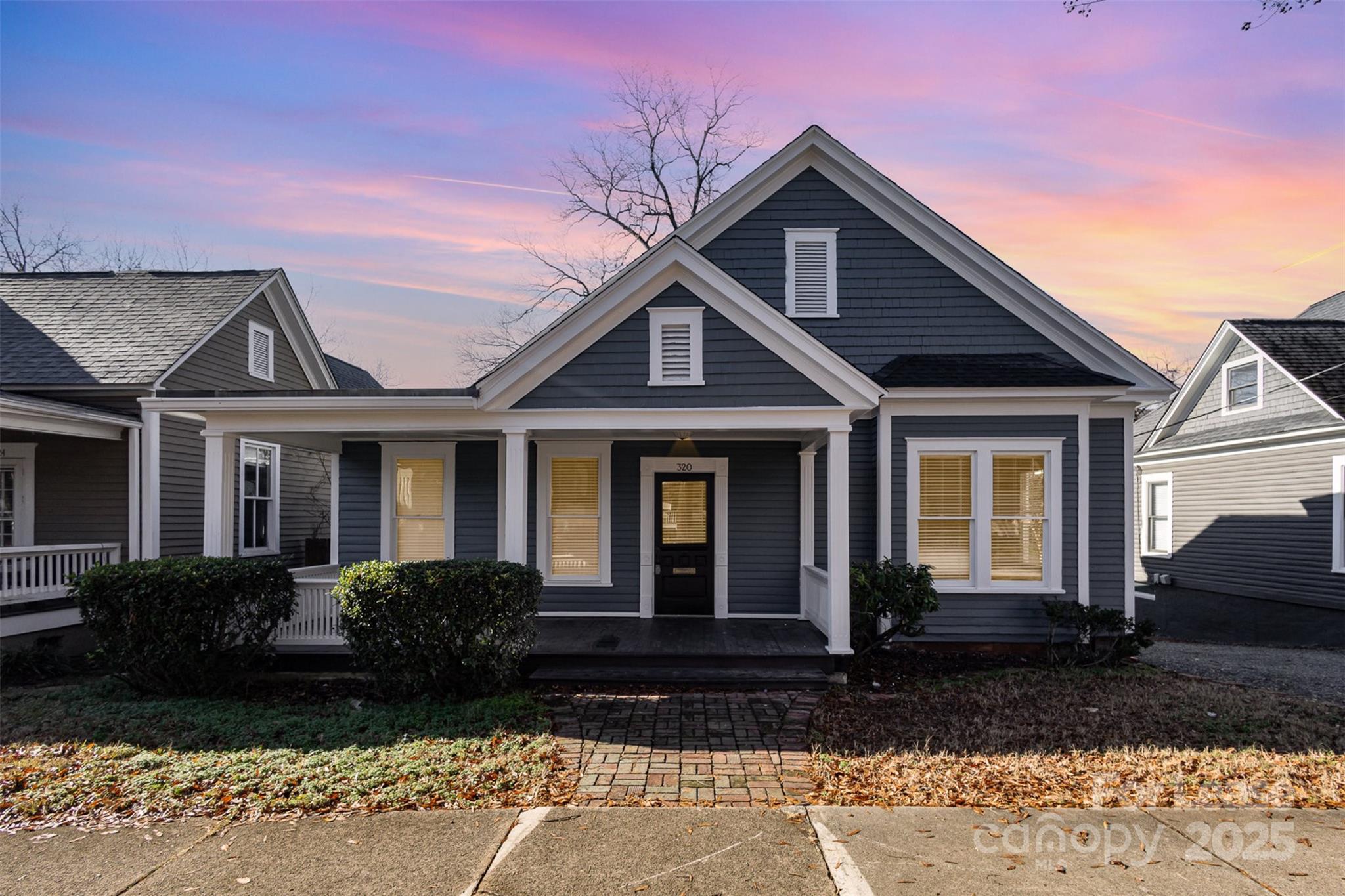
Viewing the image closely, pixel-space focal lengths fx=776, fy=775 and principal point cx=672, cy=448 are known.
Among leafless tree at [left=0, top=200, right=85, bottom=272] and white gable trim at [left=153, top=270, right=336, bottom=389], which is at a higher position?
leafless tree at [left=0, top=200, right=85, bottom=272]

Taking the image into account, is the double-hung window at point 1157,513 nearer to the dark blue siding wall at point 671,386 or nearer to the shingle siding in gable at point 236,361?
the dark blue siding wall at point 671,386

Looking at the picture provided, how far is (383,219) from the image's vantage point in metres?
16.6

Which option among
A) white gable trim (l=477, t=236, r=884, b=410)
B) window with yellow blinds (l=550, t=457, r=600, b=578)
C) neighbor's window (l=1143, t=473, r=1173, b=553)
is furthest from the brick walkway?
neighbor's window (l=1143, t=473, r=1173, b=553)

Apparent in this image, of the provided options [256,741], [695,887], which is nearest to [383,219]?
[256,741]

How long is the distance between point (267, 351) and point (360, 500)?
228 inches

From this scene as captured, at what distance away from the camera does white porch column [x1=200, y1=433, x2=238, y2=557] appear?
8.83 meters

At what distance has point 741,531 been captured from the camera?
10.6 metres

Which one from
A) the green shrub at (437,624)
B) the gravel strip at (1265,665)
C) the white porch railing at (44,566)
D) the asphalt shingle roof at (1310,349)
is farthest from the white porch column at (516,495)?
the asphalt shingle roof at (1310,349)

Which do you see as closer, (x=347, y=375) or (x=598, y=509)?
(x=598, y=509)

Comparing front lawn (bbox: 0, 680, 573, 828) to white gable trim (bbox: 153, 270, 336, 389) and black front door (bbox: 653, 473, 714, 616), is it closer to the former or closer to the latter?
black front door (bbox: 653, 473, 714, 616)

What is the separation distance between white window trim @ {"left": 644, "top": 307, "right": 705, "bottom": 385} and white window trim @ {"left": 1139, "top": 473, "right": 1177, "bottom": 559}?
1443 cm

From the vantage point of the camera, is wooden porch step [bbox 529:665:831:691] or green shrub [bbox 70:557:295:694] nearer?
green shrub [bbox 70:557:295:694]

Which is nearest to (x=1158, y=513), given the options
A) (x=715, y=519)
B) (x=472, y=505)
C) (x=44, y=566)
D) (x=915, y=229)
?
(x=915, y=229)

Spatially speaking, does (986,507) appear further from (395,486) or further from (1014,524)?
(395,486)
